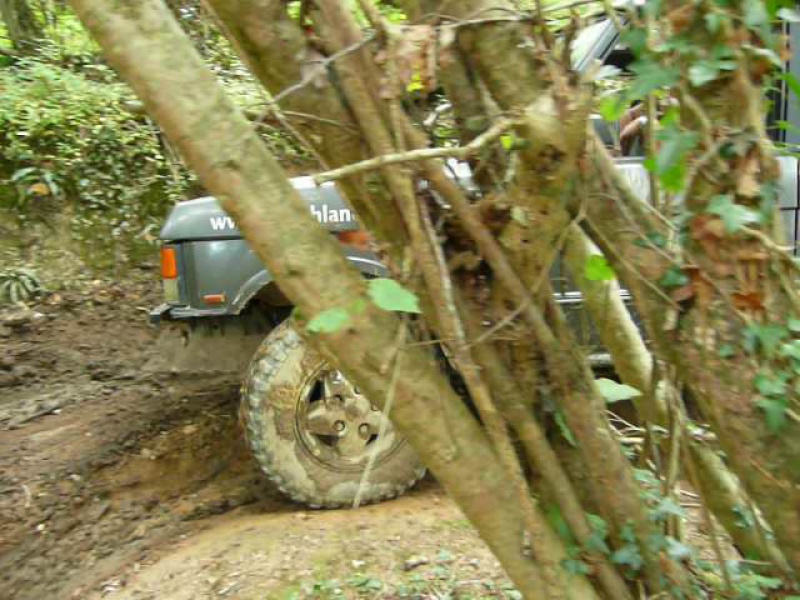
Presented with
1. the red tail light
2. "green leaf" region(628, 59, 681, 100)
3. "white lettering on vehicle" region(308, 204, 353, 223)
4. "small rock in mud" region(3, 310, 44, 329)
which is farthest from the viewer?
"small rock in mud" region(3, 310, 44, 329)

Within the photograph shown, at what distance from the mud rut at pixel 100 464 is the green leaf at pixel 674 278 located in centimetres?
265

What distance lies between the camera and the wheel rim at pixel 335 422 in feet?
12.0

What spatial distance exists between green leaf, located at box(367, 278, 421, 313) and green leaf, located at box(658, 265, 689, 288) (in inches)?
22.6

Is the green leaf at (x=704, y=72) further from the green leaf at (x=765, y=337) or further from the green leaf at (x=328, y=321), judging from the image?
the green leaf at (x=328, y=321)

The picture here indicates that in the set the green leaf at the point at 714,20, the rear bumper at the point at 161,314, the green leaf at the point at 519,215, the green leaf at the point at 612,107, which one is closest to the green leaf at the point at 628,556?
the green leaf at the point at 519,215

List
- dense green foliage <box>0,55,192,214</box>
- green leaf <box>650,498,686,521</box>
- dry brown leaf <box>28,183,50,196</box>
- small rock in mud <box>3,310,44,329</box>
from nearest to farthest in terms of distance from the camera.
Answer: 1. green leaf <box>650,498,686,521</box>
2. small rock in mud <box>3,310,44,329</box>
3. dry brown leaf <box>28,183,50,196</box>
4. dense green foliage <box>0,55,192,214</box>

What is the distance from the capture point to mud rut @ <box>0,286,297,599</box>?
3418 mm

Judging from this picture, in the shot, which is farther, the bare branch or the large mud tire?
the large mud tire

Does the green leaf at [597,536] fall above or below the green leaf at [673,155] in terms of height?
below

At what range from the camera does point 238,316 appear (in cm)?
398

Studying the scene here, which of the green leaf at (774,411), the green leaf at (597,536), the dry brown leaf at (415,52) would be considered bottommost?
the green leaf at (597,536)

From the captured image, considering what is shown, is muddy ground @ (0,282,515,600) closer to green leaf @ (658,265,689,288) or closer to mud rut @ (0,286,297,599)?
mud rut @ (0,286,297,599)

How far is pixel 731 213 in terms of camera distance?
1431mm

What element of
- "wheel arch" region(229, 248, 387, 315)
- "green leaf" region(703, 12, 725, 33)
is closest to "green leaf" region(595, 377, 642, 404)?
"green leaf" region(703, 12, 725, 33)
